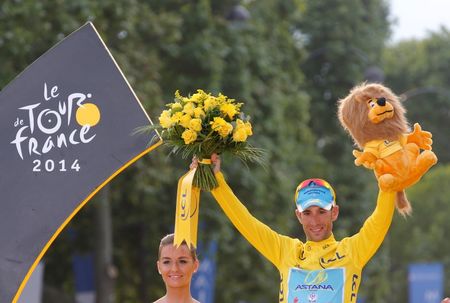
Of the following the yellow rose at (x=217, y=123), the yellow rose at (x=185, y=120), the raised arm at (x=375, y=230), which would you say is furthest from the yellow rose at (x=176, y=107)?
the raised arm at (x=375, y=230)

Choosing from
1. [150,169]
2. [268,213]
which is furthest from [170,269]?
[268,213]

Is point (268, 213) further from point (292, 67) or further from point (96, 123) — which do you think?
point (96, 123)

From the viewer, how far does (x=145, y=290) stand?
2220cm

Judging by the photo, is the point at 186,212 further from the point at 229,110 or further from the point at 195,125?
the point at 229,110

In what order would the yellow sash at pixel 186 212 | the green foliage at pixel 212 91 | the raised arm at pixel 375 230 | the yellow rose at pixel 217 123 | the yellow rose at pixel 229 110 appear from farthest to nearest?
the green foliage at pixel 212 91, the yellow rose at pixel 229 110, the yellow rose at pixel 217 123, the yellow sash at pixel 186 212, the raised arm at pixel 375 230

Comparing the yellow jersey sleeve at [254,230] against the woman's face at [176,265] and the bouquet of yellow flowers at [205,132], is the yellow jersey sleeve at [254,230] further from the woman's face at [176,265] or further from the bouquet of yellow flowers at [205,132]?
the woman's face at [176,265]

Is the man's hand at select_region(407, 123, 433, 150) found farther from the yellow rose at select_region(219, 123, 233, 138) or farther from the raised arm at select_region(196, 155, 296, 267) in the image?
the yellow rose at select_region(219, 123, 233, 138)

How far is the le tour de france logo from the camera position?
7.12 meters

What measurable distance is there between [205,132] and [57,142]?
826 millimetres

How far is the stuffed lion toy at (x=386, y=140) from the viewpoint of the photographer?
6734 millimetres

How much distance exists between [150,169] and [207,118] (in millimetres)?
12177

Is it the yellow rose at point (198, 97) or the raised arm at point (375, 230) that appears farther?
the yellow rose at point (198, 97)

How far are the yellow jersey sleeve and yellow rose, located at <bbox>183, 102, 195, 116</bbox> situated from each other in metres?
0.36

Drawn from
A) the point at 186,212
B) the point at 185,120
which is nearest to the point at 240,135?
the point at 185,120
